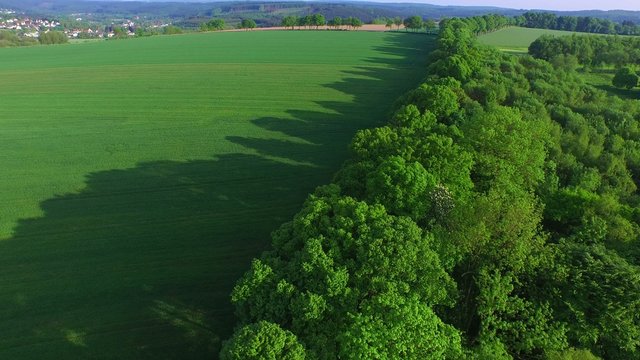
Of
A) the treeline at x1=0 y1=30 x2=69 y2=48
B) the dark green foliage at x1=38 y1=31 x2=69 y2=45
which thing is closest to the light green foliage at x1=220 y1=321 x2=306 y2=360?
the treeline at x1=0 y1=30 x2=69 y2=48

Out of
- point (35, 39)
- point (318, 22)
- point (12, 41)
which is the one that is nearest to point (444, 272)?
point (12, 41)

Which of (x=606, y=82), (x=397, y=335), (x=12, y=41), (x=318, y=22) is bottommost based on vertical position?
(x=397, y=335)

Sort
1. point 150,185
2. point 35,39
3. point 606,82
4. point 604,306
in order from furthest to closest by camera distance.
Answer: point 35,39, point 606,82, point 150,185, point 604,306

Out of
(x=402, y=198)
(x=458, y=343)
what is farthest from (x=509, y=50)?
(x=458, y=343)

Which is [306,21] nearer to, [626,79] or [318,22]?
[318,22]

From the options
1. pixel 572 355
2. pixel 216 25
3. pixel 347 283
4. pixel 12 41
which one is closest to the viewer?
pixel 572 355

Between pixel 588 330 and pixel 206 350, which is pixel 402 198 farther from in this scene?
pixel 206 350

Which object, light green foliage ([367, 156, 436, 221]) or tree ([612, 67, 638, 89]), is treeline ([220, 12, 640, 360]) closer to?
light green foliage ([367, 156, 436, 221])
